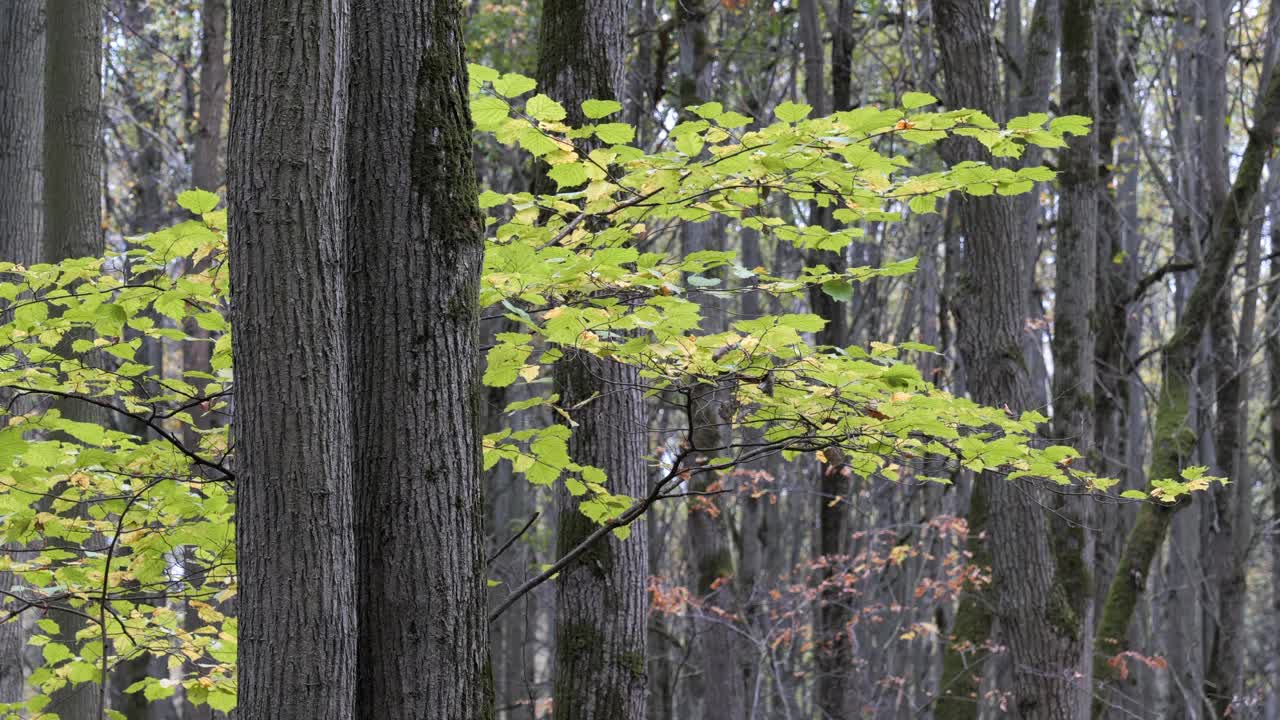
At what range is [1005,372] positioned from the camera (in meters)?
6.78

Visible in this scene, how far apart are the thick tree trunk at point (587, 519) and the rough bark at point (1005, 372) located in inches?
121

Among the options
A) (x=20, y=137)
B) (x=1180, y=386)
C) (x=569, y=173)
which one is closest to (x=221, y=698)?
(x=569, y=173)

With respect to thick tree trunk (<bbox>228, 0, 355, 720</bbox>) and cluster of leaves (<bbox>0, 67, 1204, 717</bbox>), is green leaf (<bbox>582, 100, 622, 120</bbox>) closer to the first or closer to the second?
cluster of leaves (<bbox>0, 67, 1204, 717</bbox>)

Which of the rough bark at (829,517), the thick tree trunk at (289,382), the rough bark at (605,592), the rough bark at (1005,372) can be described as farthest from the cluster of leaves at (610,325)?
the rough bark at (829,517)

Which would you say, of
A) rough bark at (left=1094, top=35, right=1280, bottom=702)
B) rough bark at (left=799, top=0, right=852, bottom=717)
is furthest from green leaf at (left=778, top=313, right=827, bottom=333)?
rough bark at (left=1094, top=35, right=1280, bottom=702)

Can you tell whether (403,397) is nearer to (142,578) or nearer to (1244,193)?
(142,578)

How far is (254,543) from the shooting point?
236 cm

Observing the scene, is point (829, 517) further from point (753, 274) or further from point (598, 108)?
point (598, 108)

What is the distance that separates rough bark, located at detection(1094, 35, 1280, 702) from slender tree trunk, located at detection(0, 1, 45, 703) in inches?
325

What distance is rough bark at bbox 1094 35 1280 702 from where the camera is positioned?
877 centimetres

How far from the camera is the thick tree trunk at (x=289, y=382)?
2.34 metres

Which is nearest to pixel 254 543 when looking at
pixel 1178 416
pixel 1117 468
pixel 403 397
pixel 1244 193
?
pixel 403 397

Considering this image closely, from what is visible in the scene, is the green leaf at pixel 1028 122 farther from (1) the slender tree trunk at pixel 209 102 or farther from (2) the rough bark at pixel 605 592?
(1) the slender tree trunk at pixel 209 102

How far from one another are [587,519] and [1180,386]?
6.89 metres
